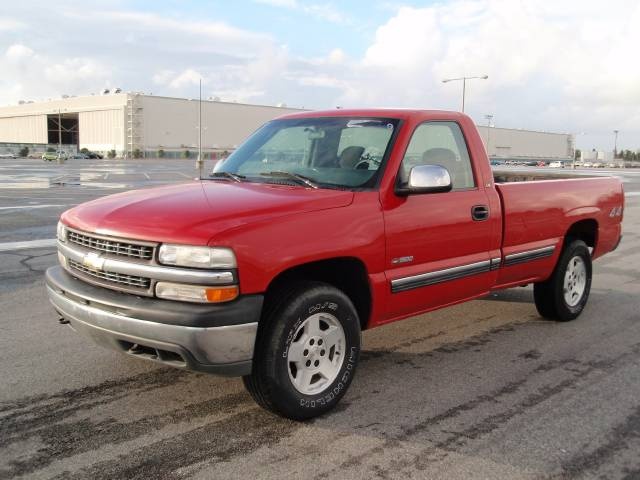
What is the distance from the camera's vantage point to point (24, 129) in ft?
404

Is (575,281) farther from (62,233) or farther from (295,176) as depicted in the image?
(62,233)

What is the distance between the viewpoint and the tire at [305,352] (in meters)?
3.52

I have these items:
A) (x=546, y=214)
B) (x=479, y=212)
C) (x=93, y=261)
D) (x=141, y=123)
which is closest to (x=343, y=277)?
(x=479, y=212)

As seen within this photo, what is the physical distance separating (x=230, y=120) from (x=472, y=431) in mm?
107702

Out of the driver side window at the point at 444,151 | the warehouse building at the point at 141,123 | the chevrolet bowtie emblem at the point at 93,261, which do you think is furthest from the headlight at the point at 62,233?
the warehouse building at the point at 141,123

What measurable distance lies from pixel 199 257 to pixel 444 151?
7.86 ft

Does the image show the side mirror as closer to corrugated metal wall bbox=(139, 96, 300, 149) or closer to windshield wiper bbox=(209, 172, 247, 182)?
windshield wiper bbox=(209, 172, 247, 182)

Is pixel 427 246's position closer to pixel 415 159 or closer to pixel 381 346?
pixel 415 159

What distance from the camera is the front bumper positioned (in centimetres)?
325

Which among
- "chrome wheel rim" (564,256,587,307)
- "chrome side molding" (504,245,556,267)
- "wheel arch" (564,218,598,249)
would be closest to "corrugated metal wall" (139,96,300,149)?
"wheel arch" (564,218,598,249)

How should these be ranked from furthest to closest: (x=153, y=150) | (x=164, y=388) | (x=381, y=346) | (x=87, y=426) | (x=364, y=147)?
(x=153, y=150) < (x=381, y=346) < (x=364, y=147) < (x=164, y=388) < (x=87, y=426)

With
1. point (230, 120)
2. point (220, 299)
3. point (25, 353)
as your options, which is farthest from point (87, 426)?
point (230, 120)

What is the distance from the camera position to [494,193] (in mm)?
5035

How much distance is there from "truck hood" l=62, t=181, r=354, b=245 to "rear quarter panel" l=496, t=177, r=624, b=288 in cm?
186
